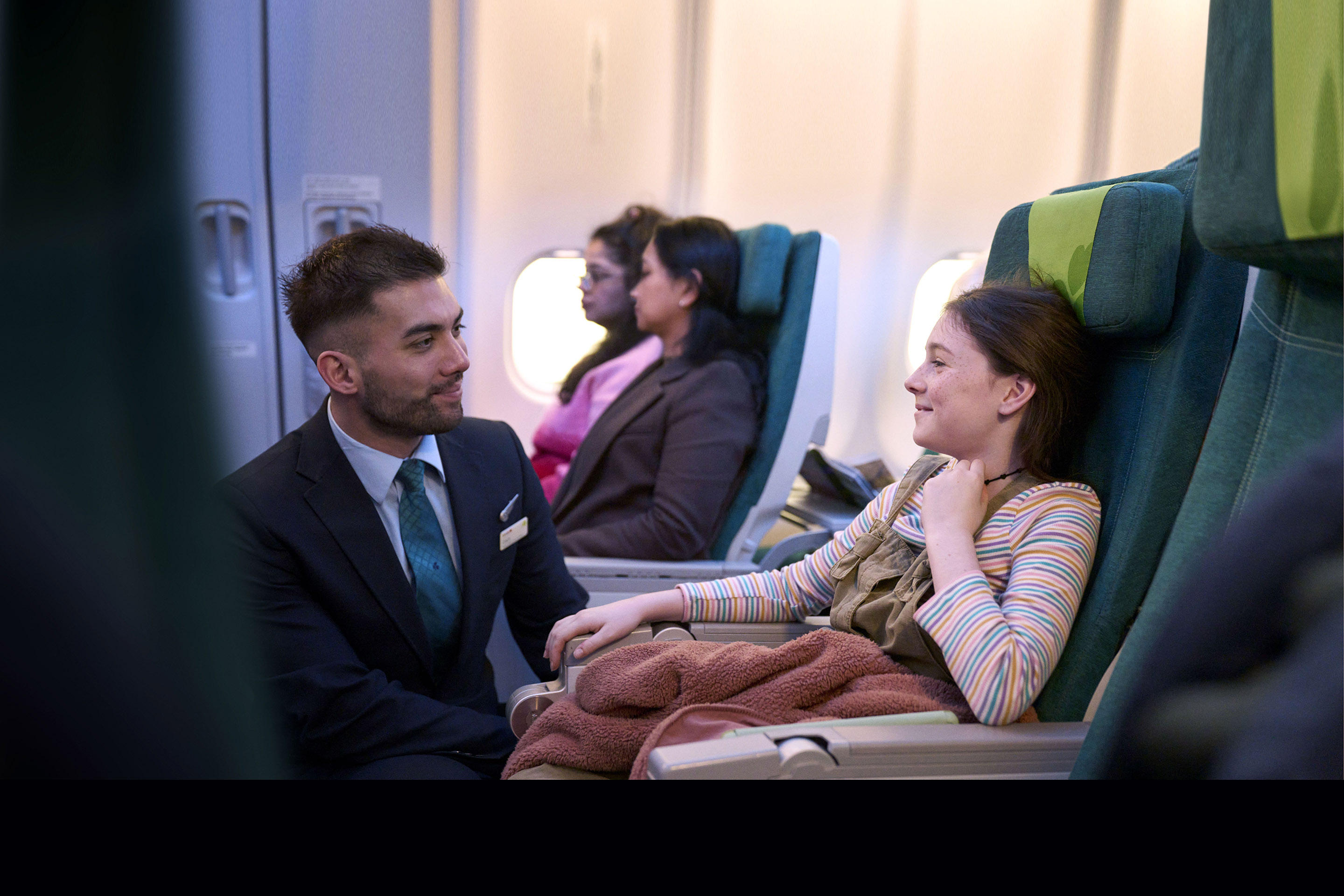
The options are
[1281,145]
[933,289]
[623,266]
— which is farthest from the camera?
[623,266]

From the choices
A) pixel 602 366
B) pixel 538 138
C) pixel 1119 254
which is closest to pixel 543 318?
pixel 538 138

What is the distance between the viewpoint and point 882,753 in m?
1.02

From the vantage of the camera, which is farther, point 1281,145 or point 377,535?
point 377,535

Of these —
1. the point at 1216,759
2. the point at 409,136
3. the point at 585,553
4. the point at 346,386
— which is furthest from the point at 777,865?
the point at 585,553

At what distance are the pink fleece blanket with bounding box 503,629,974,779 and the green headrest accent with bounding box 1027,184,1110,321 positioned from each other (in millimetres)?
584

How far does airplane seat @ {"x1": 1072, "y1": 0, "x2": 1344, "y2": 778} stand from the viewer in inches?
33.1

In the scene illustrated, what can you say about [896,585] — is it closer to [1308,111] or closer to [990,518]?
[990,518]

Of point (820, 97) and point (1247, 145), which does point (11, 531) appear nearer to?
point (1247, 145)

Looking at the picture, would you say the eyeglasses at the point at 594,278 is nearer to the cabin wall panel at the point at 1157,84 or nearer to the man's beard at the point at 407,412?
the man's beard at the point at 407,412

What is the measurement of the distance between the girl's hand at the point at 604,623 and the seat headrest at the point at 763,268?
1.29m

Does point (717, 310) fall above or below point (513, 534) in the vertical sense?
above

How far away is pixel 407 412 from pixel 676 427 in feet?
4.18

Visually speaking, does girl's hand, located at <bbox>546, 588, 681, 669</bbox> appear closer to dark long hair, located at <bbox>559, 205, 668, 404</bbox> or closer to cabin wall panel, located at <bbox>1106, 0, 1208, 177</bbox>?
dark long hair, located at <bbox>559, 205, 668, 404</bbox>

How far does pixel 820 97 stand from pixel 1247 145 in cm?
89
